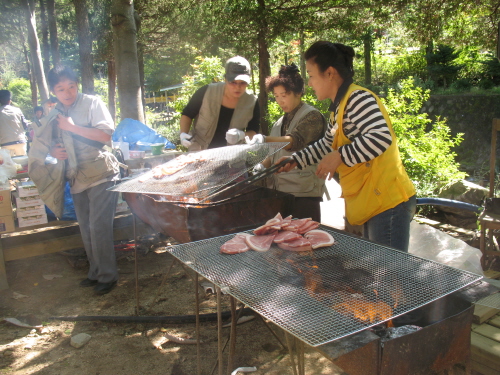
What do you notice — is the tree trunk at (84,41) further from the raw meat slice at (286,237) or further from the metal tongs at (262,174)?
the raw meat slice at (286,237)

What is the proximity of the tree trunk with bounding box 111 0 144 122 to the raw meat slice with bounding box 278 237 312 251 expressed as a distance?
22.1ft

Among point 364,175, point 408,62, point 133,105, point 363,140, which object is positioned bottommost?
point 364,175

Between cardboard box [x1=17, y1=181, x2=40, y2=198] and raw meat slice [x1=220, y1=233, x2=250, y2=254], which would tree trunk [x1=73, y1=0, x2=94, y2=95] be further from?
raw meat slice [x1=220, y1=233, x2=250, y2=254]

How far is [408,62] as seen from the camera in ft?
69.7

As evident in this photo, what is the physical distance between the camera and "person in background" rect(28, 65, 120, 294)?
4.03 metres

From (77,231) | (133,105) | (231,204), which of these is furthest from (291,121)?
(133,105)

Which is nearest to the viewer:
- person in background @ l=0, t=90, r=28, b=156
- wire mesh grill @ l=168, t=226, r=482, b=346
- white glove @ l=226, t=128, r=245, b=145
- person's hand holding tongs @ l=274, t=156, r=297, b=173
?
wire mesh grill @ l=168, t=226, r=482, b=346

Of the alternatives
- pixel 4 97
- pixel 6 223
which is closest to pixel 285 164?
pixel 6 223

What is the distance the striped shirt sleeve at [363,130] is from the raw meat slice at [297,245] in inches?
20.4

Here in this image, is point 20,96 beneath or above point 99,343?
above

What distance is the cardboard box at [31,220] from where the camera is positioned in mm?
4844

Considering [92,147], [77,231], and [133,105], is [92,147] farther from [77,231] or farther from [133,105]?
[133,105]

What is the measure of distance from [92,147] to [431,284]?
3440mm

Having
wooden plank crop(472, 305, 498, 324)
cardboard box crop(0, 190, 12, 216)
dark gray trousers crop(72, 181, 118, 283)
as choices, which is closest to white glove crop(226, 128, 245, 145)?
dark gray trousers crop(72, 181, 118, 283)
